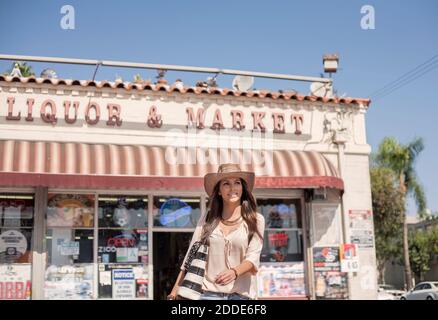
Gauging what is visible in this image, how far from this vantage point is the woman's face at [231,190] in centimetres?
404

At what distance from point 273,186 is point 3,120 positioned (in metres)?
5.03

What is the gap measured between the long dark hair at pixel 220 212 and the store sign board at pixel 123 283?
716 centimetres

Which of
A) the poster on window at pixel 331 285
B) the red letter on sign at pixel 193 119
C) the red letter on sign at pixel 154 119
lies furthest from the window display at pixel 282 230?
the red letter on sign at pixel 154 119

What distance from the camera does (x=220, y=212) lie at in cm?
408

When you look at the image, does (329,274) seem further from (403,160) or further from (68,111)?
(403,160)

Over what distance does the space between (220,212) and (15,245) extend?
24.1 feet

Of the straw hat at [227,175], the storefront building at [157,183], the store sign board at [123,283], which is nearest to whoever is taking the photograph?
the straw hat at [227,175]

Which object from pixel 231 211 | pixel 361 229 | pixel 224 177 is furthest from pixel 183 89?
pixel 231 211

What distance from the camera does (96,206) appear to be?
430 inches

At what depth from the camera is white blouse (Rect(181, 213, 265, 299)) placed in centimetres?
373

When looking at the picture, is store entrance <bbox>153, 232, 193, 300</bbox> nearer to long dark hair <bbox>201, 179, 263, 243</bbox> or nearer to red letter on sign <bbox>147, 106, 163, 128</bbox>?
red letter on sign <bbox>147, 106, 163, 128</bbox>

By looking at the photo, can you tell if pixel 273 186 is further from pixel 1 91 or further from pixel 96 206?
pixel 1 91

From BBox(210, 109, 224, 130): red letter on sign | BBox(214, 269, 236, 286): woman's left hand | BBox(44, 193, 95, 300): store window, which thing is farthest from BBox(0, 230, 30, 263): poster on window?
BBox(214, 269, 236, 286): woman's left hand

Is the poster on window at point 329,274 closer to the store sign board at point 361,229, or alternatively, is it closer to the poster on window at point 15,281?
the store sign board at point 361,229
